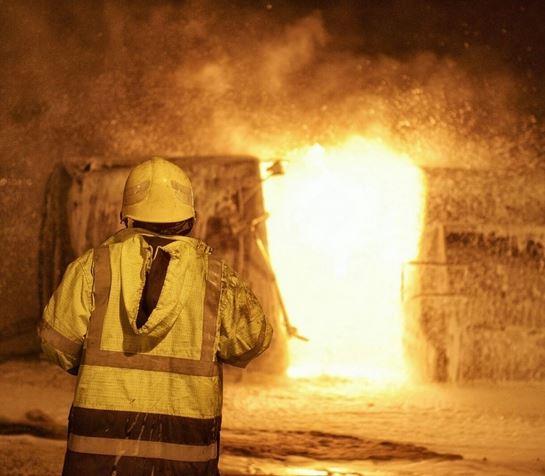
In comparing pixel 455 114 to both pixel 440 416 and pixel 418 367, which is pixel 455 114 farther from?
pixel 440 416

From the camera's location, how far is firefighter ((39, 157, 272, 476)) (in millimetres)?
2299

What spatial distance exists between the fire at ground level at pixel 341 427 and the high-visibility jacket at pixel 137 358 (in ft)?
6.85

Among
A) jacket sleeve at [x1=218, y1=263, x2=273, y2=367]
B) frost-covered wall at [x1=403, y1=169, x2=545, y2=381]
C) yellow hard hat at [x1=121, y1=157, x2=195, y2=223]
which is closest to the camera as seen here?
jacket sleeve at [x1=218, y1=263, x2=273, y2=367]

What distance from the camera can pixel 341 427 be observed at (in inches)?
223

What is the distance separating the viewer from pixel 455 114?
320 inches

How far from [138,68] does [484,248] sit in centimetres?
441

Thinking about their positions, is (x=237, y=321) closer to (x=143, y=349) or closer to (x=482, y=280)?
(x=143, y=349)

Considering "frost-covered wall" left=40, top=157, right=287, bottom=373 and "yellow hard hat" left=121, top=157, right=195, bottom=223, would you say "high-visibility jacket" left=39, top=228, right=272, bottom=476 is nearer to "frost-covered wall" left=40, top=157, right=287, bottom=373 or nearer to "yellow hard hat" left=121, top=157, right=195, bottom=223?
"yellow hard hat" left=121, top=157, right=195, bottom=223

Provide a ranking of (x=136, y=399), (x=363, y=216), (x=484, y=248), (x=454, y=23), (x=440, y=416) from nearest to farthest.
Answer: (x=136, y=399) → (x=440, y=416) → (x=484, y=248) → (x=363, y=216) → (x=454, y=23)

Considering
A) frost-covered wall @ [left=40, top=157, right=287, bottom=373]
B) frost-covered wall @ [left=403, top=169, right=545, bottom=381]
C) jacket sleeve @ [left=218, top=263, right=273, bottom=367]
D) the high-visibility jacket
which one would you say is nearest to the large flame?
frost-covered wall @ [left=40, top=157, right=287, bottom=373]

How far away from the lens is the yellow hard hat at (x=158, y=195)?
257 cm

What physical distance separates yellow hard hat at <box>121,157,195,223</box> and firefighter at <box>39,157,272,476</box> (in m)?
0.14

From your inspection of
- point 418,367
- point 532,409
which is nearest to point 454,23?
point 418,367

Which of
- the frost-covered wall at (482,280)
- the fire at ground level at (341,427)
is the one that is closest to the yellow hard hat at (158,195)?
the fire at ground level at (341,427)
